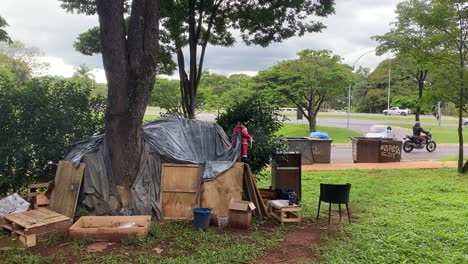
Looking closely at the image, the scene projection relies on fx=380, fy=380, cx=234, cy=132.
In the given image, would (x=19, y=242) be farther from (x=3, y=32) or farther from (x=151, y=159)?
(x=3, y=32)

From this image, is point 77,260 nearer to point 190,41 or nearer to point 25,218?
point 25,218

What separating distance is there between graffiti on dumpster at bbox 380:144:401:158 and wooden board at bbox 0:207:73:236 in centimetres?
1129

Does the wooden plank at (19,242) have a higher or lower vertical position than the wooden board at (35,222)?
lower

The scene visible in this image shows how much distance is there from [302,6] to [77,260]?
27.5 feet

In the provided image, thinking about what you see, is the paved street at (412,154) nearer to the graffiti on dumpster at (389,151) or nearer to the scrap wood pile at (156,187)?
the graffiti on dumpster at (389,151)

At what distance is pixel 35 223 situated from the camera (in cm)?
505

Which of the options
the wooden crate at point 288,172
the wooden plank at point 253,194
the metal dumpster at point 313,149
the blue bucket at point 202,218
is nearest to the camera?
the blue bucket at point 202,218

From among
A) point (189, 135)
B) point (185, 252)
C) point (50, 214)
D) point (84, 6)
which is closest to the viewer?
point (185, 252)

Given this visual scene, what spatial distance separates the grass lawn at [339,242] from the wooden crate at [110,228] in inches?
5.0

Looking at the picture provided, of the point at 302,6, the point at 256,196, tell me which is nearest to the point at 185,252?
the point at 256,196

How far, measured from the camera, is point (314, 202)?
7.94 metres

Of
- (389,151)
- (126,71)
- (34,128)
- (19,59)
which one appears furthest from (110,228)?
(19,59)

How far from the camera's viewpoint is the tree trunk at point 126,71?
5.83 m

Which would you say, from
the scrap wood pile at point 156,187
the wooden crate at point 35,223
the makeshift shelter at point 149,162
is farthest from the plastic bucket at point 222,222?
the wooden crate at point 35,223
